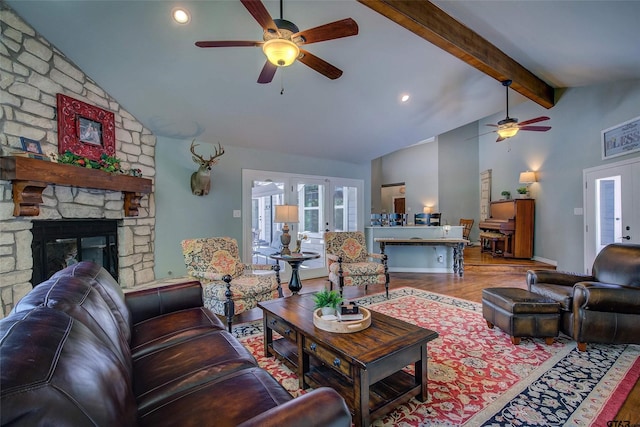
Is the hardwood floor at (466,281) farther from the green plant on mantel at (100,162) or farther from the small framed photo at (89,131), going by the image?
the small framed photo at (89,131)

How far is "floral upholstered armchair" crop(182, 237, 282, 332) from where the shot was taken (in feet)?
9.83

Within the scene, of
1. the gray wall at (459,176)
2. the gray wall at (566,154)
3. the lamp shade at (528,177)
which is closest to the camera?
the gray wall at (566,154)

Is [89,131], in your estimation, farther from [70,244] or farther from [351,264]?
[351,264]

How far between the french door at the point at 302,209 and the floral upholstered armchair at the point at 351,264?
23.0 inches

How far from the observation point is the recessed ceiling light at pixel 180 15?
8.39ft

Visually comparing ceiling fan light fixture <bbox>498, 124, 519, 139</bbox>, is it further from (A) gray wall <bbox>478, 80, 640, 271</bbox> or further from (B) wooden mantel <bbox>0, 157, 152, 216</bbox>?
(B) wooden mantel <bbox>0, 157, 152, 216</bbox>

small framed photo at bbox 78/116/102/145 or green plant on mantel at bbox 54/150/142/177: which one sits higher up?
small framed photo at bbox 78/116/102/145

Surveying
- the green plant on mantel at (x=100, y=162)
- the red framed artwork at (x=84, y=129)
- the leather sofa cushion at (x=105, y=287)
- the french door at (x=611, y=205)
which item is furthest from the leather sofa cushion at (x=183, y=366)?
the french door at (x=611, y=205)

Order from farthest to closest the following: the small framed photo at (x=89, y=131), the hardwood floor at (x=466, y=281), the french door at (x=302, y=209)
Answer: the french door at (x=302, y=209) → the hardwood floor at (x=466, y=281) → the small framed photo at (x=89, y=131)

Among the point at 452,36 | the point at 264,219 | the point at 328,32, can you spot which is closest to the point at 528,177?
the point at 452,36

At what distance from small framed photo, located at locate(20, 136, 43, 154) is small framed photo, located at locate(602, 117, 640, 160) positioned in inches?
287

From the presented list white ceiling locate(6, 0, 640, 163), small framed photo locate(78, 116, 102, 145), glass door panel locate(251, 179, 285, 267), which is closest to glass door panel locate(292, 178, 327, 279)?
glass door panel locate(251, 179, 285, 267)

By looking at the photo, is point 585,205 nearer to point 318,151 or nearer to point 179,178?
point 318,151

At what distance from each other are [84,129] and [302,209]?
3.39 meters
